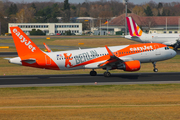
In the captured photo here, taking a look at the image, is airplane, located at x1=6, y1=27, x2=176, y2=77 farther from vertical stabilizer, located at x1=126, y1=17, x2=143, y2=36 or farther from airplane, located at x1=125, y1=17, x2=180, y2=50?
airplane, located at x1=125, y1=17, x2=180, y2=50

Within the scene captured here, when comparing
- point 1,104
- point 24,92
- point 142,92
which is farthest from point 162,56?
point 1,104

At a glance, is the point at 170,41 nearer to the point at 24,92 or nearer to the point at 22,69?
the point at 22,69

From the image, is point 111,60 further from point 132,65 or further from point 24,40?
point 24,40

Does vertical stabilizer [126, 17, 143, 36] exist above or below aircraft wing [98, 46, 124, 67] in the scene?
above

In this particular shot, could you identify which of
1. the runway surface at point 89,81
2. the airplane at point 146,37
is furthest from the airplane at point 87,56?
the airplane at point 146,37

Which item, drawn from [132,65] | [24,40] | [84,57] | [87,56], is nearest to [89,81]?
[84,57]

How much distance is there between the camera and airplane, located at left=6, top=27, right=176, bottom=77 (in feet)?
122

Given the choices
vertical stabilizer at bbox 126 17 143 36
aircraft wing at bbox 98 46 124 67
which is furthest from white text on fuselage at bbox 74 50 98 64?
vertical stabilizer at bbox 126 17 143 36

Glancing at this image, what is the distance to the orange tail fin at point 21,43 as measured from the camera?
121 ft

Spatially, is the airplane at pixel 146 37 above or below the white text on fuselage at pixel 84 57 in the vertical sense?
above

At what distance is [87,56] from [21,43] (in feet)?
31.2

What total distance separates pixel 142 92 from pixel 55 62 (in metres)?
14.1

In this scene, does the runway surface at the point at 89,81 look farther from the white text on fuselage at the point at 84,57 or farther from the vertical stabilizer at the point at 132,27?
the vertical stabilizer at the point at 132,27

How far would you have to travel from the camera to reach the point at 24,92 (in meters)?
30.3
